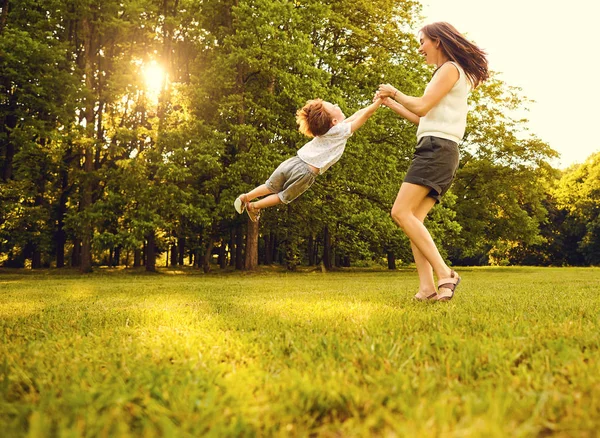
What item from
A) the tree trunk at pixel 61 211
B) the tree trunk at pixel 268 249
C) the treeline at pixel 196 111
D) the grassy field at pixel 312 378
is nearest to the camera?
the grassy field at pixel 312 378

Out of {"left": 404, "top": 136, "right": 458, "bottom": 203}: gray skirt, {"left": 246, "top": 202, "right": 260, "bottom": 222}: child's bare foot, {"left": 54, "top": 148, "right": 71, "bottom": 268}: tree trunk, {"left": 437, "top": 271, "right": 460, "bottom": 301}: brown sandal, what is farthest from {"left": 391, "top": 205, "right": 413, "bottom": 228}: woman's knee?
{"left": 54, "top": 148, "right": 71, "bottom": 268}: tree trunk

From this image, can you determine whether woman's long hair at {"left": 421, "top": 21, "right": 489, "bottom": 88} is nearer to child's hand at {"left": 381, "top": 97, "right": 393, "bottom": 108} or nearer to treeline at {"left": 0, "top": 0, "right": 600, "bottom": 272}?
child's hand at {"left": 381, "top": 97, "right": 393, "bottom": 108}

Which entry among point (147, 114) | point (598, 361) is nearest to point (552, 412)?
point (598, 361)

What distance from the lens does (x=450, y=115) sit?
14.6 feet

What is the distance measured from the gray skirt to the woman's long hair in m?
0.78

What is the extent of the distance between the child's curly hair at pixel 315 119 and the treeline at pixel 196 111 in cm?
1040

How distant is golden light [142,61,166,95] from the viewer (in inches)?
761

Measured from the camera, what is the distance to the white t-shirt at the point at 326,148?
19.4ft

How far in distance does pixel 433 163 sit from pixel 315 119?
1.99m

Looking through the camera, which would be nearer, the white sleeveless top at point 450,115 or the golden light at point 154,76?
the white sleeveless top at point 450,115

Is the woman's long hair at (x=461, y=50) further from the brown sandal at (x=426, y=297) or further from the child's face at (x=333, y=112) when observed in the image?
the brown sandal at (x=426, y=297)

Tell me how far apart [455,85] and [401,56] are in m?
17.7

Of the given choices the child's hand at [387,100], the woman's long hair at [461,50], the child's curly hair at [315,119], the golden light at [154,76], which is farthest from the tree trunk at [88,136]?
the woman's long hair at [461,50]

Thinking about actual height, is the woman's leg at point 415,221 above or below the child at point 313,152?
below
